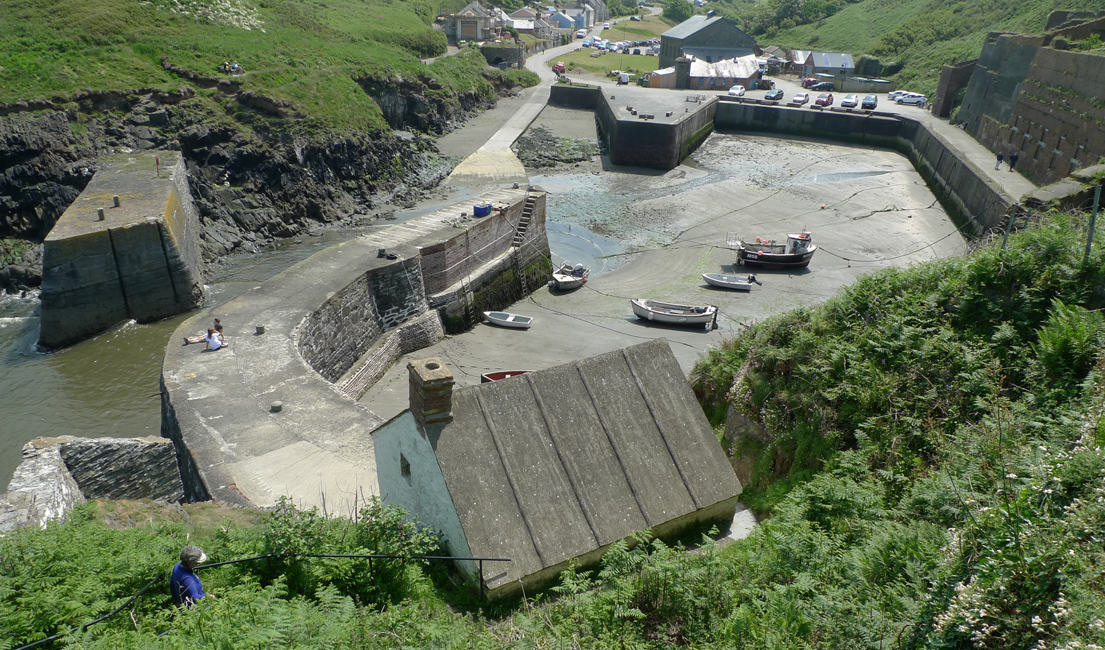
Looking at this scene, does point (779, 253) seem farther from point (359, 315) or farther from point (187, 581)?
point (187, 581)

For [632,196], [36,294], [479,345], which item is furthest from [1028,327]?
[632,196]

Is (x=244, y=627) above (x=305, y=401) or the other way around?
above

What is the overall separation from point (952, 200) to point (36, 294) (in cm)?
4838

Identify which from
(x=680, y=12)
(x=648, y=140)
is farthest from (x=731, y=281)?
(x=680, y=12)

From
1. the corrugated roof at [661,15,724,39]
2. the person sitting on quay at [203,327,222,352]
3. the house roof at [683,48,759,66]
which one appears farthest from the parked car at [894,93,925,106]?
the person sitting on quay at [203,327,222,352]

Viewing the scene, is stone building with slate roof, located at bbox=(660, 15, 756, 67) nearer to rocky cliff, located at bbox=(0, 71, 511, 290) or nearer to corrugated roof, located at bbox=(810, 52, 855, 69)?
corrugated roof, located at bbox=(810, 52, 855, 69)

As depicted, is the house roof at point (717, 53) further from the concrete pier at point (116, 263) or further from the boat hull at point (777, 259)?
the concrete pier at point (116, 263)

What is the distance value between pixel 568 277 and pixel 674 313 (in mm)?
5837

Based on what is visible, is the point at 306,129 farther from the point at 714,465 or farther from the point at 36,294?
the point at 714,465

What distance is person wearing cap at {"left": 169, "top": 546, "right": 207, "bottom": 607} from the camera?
23.6ft

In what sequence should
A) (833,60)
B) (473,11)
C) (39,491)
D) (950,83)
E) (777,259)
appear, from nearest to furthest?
(39,491)
(777,259)
(950,83)
(833,60)
(473,11)

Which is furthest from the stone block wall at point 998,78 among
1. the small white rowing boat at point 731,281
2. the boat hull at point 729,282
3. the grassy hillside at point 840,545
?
the grassy hillside at point 840,545

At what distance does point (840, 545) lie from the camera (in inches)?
316

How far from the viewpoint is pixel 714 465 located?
973 centimetres
